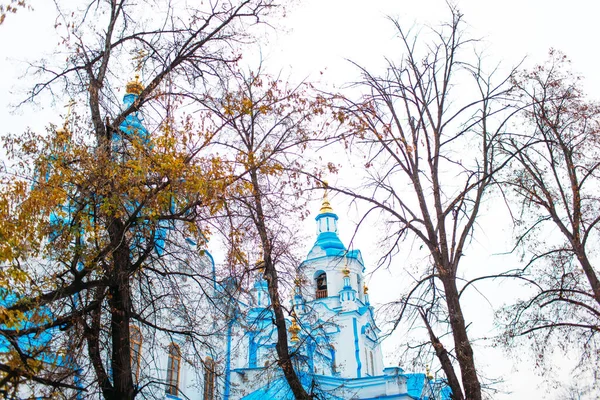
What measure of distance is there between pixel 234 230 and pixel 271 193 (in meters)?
1.52

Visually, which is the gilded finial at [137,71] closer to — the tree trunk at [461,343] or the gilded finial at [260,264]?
the gilded finial at [260,264]

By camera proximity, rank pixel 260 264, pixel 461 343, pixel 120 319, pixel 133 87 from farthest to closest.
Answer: pixel 260 264 → pixel 133 87 → pixel 461 343 → pixel 120 319

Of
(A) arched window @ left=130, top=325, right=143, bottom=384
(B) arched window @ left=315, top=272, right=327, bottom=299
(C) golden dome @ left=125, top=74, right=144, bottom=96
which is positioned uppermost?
(B) arched window @ left=315, top=272, right=327, bottom=299

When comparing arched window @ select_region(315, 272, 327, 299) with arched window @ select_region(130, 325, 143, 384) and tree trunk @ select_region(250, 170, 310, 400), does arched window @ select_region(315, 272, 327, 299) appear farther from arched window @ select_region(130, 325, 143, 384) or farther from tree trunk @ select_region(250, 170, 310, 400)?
arched window @ select_region(130, 325, 143, 384)

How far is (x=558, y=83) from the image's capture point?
1297 cm

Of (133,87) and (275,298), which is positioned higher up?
(133,87)

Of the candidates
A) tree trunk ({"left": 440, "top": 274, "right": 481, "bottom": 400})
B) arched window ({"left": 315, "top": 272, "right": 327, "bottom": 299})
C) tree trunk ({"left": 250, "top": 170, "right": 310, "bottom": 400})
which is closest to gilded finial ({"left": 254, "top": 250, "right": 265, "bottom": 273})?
tree trunk ({"left": 250, "top": 170, "right": 310, "bottom": 400})

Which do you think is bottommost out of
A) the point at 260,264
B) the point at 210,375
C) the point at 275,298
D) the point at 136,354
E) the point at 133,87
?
the point at 210,375

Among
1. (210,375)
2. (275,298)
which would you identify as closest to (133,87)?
(275,298)

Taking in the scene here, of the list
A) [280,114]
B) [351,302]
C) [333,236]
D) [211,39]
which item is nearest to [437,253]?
[280,114]

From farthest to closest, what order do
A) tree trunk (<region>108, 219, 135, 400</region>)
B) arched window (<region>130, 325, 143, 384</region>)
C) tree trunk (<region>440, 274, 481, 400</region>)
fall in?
arched window (<region>130, 325, 143, 384</region>)
tree trunk (<region>440, 274, 481, 400</region>)
tree trunk (<region>108, 219, 135, 400</region>)

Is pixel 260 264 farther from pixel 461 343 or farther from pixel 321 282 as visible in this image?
pixel 321 282

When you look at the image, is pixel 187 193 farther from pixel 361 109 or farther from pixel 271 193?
pixel 361 109

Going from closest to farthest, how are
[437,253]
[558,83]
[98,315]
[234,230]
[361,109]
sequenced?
1. [98,315]
2. [234,230]
3. [437,253]
4. [361,109]
5. [558,83]
